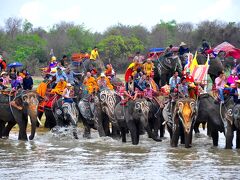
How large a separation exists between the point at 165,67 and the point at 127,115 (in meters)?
6.59

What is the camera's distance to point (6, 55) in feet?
199

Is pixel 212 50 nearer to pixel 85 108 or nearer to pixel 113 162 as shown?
pixel 85 108

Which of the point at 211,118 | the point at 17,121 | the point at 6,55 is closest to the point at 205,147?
the point at 211,118

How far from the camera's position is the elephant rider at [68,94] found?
85.5ft

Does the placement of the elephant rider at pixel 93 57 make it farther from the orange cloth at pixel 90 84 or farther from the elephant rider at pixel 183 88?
the elephant rider at pixel 183 88

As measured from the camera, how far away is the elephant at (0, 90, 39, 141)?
25344 millimetres

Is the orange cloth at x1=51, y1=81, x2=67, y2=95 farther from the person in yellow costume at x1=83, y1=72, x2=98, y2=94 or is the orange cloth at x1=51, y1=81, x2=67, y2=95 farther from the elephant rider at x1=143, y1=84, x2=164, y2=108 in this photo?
the elephant rider at x1=143, y1=84, x2=164, y2=108

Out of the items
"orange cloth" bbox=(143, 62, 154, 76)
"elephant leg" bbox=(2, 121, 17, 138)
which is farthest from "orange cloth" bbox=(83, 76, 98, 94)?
"orange cloth" bbox=(143, 62, 154, 76)

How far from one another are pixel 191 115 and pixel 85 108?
533 centimetres

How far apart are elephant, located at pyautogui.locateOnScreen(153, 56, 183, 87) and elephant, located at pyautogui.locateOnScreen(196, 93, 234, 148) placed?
6.01 m

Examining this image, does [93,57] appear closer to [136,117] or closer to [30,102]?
[30,102]

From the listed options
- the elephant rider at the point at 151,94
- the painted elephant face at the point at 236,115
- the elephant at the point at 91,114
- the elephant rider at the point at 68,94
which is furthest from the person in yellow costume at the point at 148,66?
the painted elephant face at the point at 236,115

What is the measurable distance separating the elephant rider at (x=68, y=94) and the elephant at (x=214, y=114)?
4.29 m

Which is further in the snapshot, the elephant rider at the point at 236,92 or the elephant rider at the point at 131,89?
the elephant rider at the point at 131,89
